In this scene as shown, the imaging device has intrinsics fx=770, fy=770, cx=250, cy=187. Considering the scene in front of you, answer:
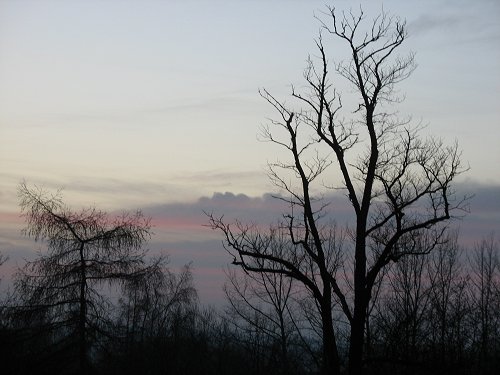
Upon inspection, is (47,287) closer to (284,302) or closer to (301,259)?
(301,259)

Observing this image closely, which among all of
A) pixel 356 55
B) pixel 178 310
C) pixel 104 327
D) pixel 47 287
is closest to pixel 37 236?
pixel 47 287

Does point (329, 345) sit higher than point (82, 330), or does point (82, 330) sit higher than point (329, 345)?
point (82, 330)

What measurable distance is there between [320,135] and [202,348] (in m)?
16.9

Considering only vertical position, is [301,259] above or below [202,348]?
above

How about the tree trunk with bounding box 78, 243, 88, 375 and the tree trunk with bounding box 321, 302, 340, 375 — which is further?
the tree trunk with bounding box 78, 243, 88, 375

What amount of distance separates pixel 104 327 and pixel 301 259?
1006cm

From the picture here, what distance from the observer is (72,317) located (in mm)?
22484

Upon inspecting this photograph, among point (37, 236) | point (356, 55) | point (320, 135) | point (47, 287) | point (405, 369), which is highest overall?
point (356, 55)

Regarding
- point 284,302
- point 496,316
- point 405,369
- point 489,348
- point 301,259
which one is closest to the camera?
point 405,369

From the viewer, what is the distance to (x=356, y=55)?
22.2m

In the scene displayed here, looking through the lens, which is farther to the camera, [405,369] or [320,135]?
[405,369]

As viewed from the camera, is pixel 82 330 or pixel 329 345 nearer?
pixel 329 345

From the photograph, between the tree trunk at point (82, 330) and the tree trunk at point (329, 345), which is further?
the tree trunk at point (82, 330)

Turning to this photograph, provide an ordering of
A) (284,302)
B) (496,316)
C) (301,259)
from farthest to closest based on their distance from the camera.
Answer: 1. (496,316)
2. (284,302)
3. (301,259)
